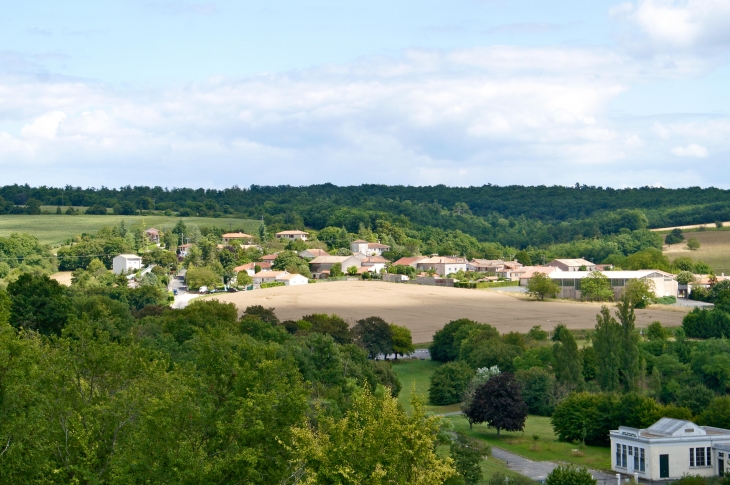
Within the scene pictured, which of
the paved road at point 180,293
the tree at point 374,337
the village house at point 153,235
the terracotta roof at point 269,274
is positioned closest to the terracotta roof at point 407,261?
the terracotta roof at point 269,274

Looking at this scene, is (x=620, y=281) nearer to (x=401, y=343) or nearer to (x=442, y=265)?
(x=442, y=265)

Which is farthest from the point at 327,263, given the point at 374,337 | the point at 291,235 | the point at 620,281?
the point at 374,337

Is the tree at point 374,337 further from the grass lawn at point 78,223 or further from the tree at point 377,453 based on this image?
the grass lawn at point 78,223

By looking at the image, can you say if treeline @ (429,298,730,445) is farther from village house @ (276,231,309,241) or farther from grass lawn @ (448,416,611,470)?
village house @ (276,231,309,241)

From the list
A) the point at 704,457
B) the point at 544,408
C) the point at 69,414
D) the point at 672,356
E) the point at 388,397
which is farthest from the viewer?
the point at 672,356

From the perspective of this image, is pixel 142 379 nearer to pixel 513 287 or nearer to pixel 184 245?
pixel 513 287

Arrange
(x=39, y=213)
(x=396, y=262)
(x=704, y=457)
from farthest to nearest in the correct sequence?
(x=39, y=213), (x=396, y=262), (x=704, y=457)

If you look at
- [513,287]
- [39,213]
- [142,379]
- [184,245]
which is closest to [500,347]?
[142,379]
